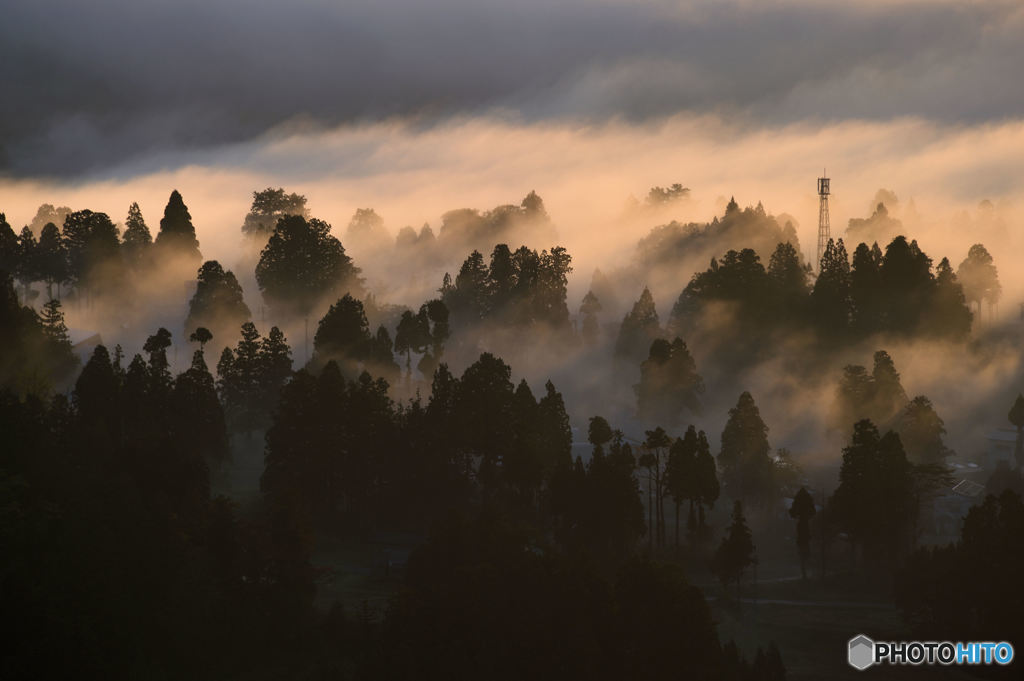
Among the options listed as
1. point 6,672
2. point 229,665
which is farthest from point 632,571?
point 6,672

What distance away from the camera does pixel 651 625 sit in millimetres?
78312

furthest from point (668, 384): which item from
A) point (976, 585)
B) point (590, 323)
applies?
point (976, 585)

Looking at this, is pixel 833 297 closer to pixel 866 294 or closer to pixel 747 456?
pixel 866 294

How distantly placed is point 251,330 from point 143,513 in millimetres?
47141

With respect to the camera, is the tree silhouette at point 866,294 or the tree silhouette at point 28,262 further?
the tree silhouette at point 866,294

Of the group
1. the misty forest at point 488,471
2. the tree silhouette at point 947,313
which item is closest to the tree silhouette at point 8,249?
the misty forest at point 488,471

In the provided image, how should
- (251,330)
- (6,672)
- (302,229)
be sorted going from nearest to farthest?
1. (6,672)
2. (251,330)
3. (302,229)

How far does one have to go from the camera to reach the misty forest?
76.9 m

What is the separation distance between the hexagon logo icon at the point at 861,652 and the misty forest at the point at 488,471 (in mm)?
1415

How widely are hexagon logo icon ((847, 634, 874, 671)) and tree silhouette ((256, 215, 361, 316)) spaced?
92.3 meters

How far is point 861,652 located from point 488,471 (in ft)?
125

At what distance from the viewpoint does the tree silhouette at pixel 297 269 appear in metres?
160

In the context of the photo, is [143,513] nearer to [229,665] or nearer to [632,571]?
[229,665]

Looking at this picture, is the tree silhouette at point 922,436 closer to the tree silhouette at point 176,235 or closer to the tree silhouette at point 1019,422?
the tree silhouette at point 1019,422
